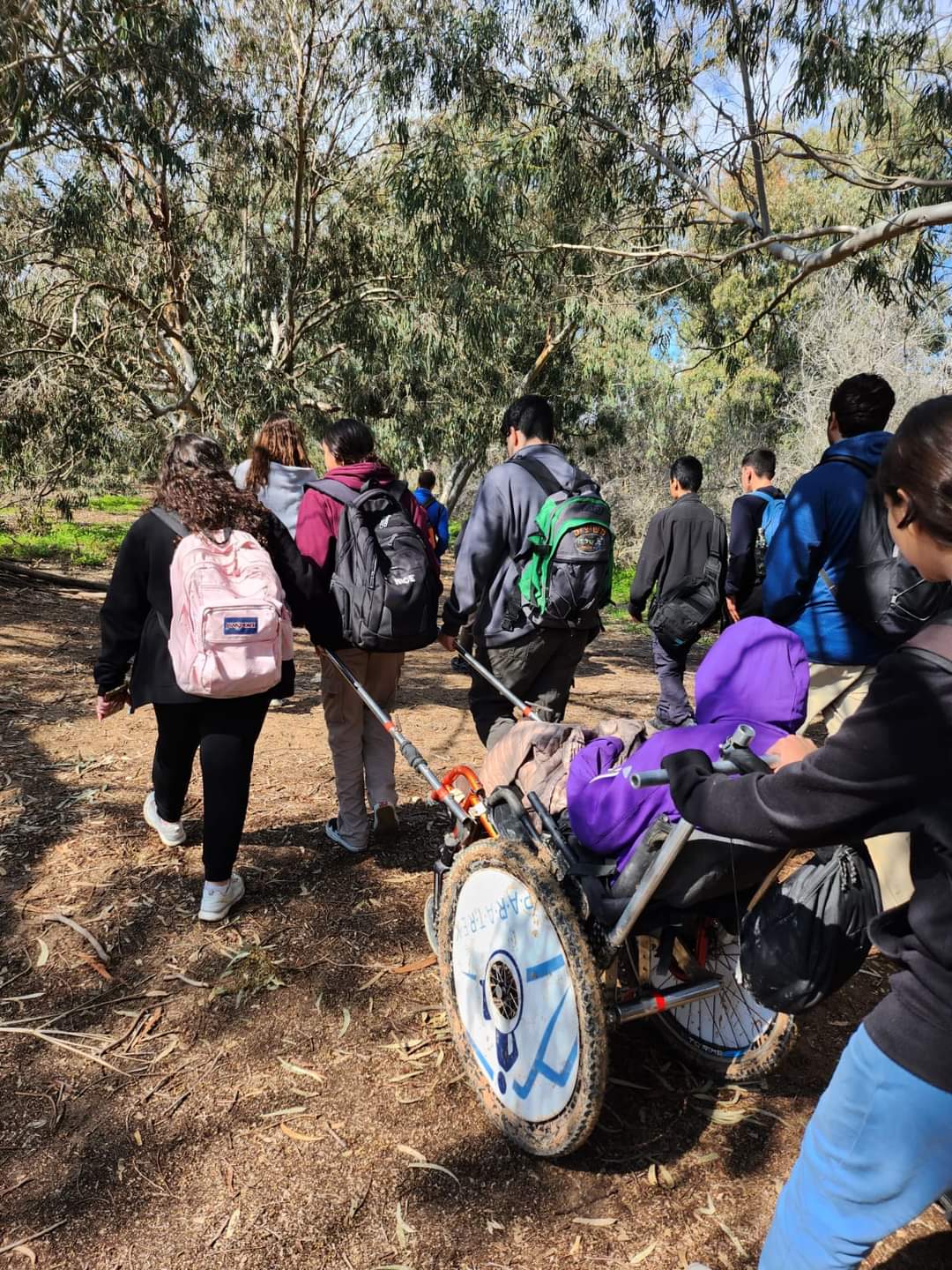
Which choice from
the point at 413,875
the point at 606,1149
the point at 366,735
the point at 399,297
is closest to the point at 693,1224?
the point at 606,1149

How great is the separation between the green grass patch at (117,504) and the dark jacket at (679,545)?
2608 centimetres

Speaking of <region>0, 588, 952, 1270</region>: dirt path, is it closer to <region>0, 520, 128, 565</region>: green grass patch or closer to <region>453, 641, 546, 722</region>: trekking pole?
<region>453, 641, 546, 722</region>: trekking pole

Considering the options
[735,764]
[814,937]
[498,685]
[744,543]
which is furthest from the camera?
[744,543]

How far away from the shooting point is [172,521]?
10.2ft

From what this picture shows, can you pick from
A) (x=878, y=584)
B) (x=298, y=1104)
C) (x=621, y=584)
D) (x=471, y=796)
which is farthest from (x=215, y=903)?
(x=621, y=584)

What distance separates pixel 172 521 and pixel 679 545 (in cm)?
394

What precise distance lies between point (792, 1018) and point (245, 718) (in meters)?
2.04

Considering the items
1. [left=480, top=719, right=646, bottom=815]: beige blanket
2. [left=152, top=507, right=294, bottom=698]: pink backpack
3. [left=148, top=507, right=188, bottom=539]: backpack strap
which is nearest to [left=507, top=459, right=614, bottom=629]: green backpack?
[left=480, top=719, right=646, bottom=815]: beige blanket

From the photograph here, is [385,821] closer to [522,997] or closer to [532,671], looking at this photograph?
[532,671]

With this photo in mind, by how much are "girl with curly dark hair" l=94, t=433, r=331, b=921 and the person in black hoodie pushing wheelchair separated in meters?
2.21

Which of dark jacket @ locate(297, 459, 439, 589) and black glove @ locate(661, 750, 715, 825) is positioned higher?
dark jacket @ locate(297, 459, 439, 589)

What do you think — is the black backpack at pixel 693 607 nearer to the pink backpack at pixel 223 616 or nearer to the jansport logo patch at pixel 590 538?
the jansport logo patch at pixel 590 538

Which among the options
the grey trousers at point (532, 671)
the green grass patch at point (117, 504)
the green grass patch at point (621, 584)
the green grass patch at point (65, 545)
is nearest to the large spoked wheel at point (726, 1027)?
the grey trousers at point (532, 671)

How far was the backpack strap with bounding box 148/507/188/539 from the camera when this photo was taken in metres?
3.10
